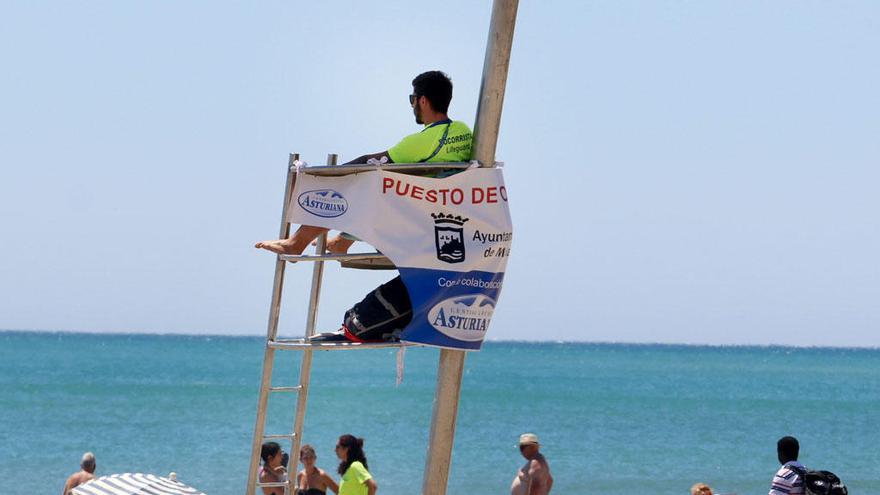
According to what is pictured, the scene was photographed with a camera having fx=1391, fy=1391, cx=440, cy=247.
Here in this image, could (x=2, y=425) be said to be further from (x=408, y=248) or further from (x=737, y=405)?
(x=408, y=248)

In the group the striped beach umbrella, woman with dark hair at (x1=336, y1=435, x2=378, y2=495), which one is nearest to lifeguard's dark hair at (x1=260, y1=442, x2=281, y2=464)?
woman with dark hair at (x1=336, y1=435, x2=378, y2=495)

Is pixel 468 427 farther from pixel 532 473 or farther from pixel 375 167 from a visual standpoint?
pixel 375 167

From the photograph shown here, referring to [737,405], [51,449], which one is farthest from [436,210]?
[737,405]

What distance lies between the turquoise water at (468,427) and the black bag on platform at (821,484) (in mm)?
17626

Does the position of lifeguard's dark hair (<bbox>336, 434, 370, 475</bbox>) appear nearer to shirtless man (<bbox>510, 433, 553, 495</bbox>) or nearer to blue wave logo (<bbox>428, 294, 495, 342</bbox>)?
shirtless man (<bbox>510, 433, 553, 495</bbox>)

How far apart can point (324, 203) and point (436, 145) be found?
0.53 m

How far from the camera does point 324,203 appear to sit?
5.81 m

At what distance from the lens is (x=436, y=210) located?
5703 millimetres

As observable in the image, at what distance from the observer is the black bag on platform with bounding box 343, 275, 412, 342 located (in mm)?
5918

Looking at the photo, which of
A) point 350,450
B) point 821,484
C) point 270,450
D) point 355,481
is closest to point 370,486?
point 355,481

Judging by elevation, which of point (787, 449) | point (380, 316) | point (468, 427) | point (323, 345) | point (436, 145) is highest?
point (436, 145)

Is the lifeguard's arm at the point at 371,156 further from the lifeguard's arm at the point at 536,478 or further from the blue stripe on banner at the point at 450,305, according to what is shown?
the lifeguard's arm at the point at 536,478

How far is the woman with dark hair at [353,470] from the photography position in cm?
1152


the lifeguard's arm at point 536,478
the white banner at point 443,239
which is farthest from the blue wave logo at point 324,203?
the lifeguard's arm at point 536,478
